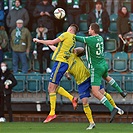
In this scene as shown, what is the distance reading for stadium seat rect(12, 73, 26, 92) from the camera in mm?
22516

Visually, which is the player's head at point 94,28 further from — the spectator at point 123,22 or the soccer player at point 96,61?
the spectator at point 123,22

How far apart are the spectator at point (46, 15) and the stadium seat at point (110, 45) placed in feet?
5.19

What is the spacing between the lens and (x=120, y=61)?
73.7 feet

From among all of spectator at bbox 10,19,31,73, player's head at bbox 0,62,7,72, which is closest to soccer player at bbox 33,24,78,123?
player's head at bbox 0,62,7,72

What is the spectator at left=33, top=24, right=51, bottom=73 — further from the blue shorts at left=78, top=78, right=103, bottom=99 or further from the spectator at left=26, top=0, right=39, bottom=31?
the blue shorts at left=78, top=78, right=103, bottom=99

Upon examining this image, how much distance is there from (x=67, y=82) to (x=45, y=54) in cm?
113

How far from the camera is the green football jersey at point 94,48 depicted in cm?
1691

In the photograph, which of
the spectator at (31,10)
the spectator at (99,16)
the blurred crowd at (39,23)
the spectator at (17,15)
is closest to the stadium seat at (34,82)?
the blurred crowd at (39,23)

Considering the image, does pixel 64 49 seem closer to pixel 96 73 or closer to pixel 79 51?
pixel 79 51

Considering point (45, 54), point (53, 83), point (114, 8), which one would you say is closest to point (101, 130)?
point (53, 83)

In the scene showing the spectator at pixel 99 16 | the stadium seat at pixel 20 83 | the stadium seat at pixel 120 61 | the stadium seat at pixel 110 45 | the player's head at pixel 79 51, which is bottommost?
the stadium seat at pixel 20 83

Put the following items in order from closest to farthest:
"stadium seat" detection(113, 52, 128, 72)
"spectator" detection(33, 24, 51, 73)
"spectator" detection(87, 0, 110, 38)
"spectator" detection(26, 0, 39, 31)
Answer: "stadium seat" detection(113, 52, 128, 72), "spectator" detection(33, 24, 51, 73), "spectator" detection(87, 0, 110, 38), "spectator" detection(26, 0, 39, 31)

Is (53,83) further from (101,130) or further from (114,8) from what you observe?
(114,8)

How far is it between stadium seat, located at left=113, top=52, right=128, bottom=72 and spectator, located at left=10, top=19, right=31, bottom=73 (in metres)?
2.52
